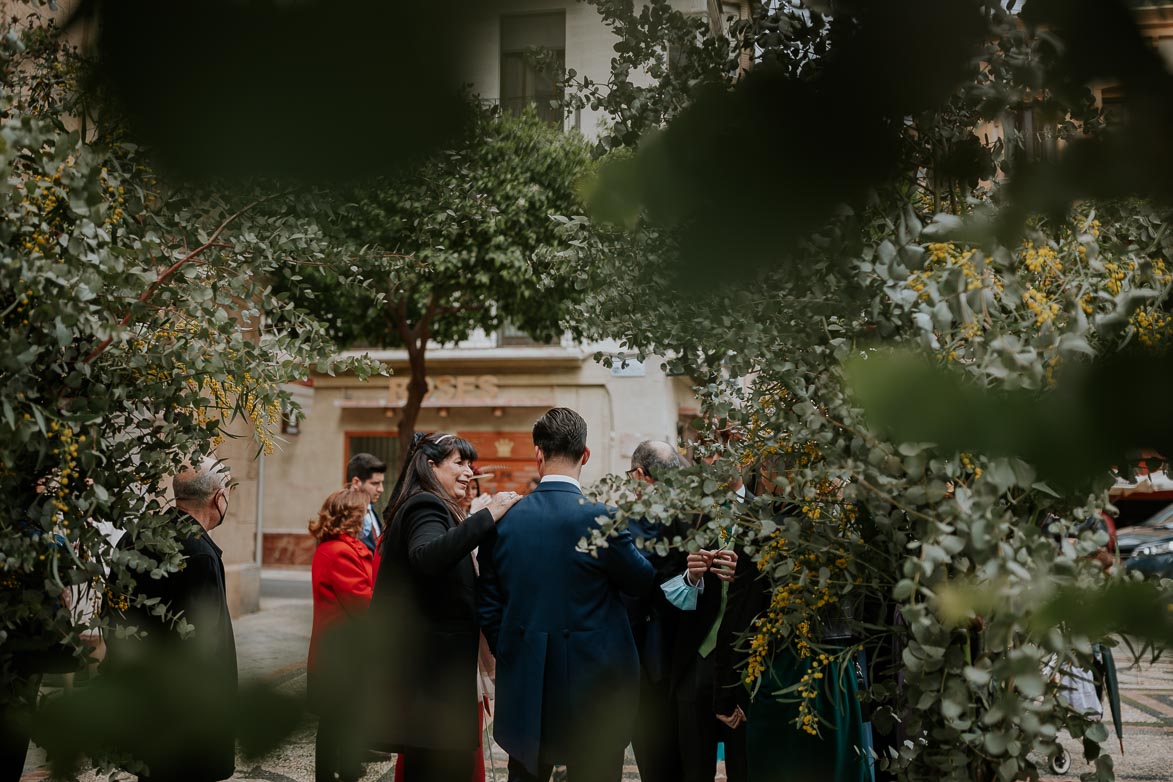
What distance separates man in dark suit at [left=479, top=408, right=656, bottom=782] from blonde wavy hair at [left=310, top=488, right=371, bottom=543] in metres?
1.32

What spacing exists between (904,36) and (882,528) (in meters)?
1.70

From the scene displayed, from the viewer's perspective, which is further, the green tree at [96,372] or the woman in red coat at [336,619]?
the green tree at [96,372]

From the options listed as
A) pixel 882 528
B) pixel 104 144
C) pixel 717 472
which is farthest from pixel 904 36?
pixel 717 472

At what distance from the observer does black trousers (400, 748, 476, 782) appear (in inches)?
123

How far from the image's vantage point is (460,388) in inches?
667

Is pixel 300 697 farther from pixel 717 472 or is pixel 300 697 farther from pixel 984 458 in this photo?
pixel 717 472

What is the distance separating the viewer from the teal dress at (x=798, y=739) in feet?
10.2

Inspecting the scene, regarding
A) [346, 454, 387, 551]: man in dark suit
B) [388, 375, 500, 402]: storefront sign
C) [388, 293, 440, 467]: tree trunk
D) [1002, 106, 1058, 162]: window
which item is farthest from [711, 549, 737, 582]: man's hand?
[388, 375, 500, 402]: storefront sign

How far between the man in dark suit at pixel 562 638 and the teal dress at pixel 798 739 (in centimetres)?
46

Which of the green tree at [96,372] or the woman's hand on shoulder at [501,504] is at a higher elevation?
the green tree at [96,372]

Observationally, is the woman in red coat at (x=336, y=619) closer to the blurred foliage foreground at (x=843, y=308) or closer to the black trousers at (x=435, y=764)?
the black trousers at (x=435, y=764)

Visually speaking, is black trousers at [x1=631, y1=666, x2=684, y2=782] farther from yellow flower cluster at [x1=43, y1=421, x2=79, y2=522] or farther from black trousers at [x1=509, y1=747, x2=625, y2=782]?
yellow flower cluster at [x1=43, y1=421, x2=79, y2=522]

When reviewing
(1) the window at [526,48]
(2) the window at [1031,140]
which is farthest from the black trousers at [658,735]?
(1) the window at [526,48]

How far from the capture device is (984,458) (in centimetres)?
57
